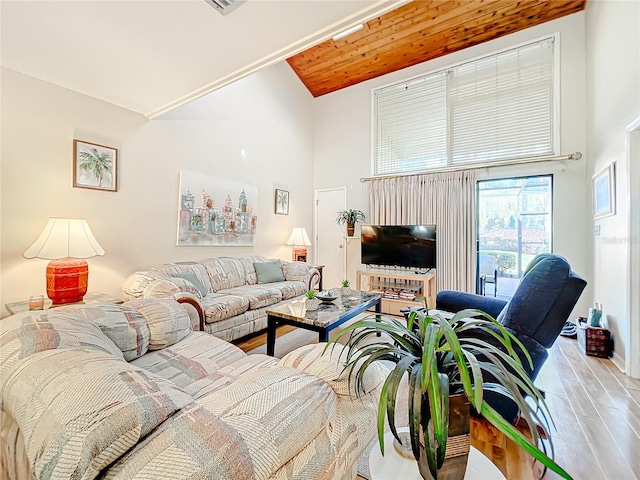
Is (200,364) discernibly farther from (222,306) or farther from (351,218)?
(351,218)

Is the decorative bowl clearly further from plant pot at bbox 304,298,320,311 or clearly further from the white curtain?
the white curtain

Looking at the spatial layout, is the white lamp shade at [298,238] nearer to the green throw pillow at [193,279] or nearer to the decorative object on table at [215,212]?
the decorative object on table at [215,212]

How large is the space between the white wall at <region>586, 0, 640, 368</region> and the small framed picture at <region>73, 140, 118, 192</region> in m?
4.80

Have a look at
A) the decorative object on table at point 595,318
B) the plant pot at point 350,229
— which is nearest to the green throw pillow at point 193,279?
the plant pot at point 350,229

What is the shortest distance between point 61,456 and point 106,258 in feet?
9.74

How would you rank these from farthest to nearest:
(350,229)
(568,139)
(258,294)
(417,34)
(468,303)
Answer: (350,229) → (417,34) → (568,139) → (258,294) → (468,303)

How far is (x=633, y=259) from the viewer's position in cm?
232

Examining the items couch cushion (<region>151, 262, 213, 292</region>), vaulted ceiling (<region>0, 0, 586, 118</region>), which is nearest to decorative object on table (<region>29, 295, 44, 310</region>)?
couch cushion (<region>151, 262, 213, 292</region>)

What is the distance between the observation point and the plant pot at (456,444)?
65 cm

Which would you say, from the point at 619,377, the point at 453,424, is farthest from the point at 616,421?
the point at 453,424

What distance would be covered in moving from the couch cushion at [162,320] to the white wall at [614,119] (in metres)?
3.54

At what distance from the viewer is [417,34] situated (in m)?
4.21

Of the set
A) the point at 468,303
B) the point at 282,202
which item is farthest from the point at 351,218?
the point at 468,303

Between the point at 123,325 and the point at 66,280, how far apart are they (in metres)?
1.29
